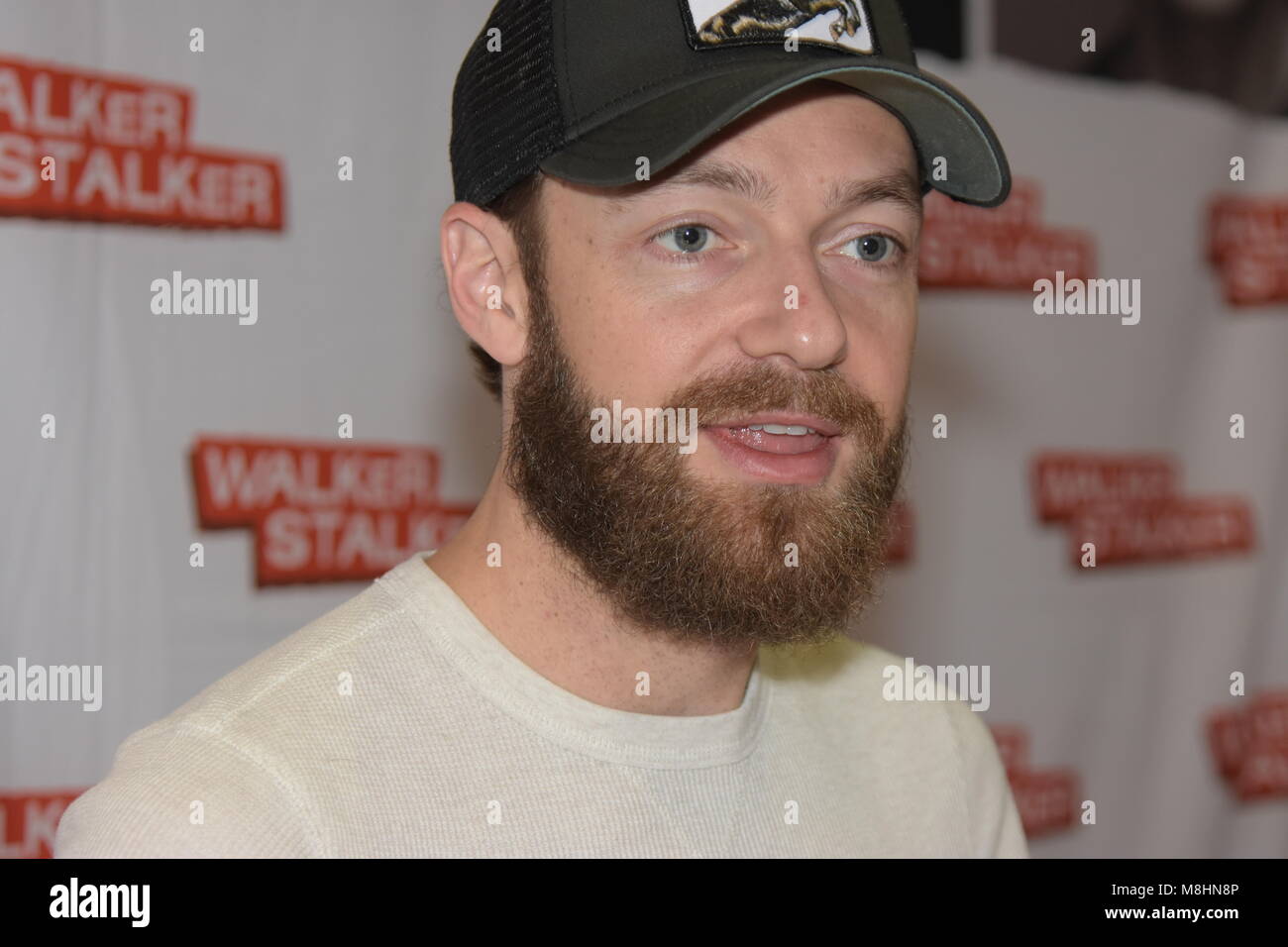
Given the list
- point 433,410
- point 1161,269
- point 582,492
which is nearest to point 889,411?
point 582,492

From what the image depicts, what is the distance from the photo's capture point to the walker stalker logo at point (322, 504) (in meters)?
1.81

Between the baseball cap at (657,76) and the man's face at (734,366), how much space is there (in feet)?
0.13

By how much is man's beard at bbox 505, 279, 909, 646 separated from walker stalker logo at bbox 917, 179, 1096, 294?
4.69ft

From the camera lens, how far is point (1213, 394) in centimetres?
266

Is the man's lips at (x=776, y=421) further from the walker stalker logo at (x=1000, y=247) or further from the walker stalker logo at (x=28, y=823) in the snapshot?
the walker stalker logo at (x=1000, y=247)

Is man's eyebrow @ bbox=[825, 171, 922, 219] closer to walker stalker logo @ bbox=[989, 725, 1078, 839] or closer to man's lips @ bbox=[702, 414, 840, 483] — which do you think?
man's lips @ bbox=[702, 414, 840, 483]

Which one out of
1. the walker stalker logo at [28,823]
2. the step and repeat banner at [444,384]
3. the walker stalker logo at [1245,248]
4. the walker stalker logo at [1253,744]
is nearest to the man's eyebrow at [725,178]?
the step and repeat banner at [444,384]

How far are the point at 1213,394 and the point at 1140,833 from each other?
94 cm

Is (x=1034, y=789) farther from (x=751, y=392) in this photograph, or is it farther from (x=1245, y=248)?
(x=751, y=392)

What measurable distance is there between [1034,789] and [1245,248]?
125cm

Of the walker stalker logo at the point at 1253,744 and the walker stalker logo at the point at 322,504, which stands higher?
the walker stalker logo at the point at 322,504

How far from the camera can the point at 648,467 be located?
3.51ft

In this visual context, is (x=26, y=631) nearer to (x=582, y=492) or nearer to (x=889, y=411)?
(x=582, y=492)
